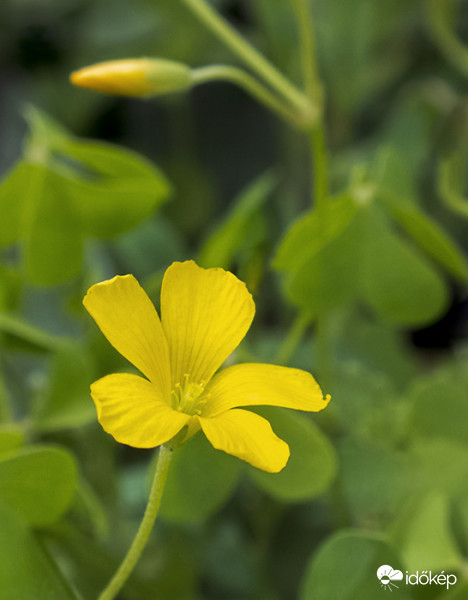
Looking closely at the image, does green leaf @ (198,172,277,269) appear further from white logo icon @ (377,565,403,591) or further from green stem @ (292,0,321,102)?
white logo icon @ (377,565,403,591)

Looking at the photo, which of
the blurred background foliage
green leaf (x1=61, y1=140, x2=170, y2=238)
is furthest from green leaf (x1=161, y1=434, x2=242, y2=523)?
green leaf (x1=61, y1=140, x2=170, y2=238)

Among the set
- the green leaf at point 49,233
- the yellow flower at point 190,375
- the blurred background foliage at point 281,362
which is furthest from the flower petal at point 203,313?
the green leaf at point 49,233

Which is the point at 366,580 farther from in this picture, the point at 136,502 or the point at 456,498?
the point at 136,502

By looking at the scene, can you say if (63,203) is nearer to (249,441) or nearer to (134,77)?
(134,77)

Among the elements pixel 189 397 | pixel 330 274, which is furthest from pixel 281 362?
pixel 189 397

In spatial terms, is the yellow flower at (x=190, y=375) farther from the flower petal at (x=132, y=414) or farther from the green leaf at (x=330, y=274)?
the green leaf at (x=330, y=274)
